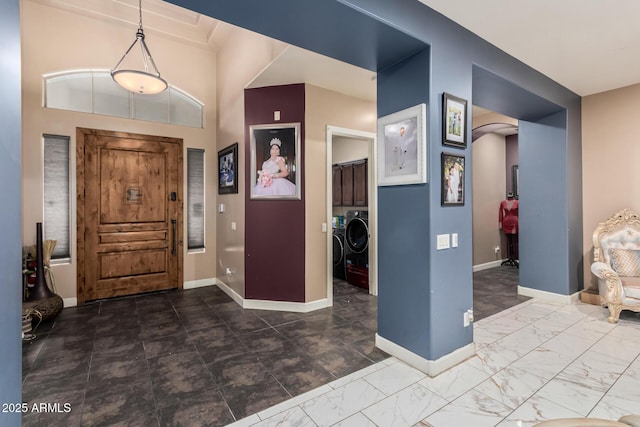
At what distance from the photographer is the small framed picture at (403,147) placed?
2291 mm

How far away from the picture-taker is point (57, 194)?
3838 mm

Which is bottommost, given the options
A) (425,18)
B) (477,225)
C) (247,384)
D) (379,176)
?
(247,384)

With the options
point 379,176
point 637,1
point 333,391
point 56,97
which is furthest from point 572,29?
point 56,97

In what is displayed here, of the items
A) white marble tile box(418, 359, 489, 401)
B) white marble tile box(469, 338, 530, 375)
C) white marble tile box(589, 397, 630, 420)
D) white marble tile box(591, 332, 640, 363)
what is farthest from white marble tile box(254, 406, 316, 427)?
white marble tile box(591, 332, 640, 363)

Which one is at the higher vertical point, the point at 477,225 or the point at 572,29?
the point at 572,29

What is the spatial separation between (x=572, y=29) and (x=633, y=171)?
236 centimetres

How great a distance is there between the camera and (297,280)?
3701 millimetres

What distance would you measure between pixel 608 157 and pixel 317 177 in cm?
382

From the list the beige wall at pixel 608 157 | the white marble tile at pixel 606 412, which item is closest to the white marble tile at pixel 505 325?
the white marble tile at pixel 606 412

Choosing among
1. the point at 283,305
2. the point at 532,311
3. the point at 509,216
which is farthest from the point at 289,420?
the point at 509,216

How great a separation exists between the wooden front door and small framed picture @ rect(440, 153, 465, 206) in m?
3.89

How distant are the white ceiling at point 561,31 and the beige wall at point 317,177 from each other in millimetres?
1751

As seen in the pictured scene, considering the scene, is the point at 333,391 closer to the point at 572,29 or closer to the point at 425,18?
the point at 425,18

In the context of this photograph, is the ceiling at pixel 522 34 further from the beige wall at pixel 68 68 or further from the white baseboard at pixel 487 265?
the white baseboard at pixel 487 265
